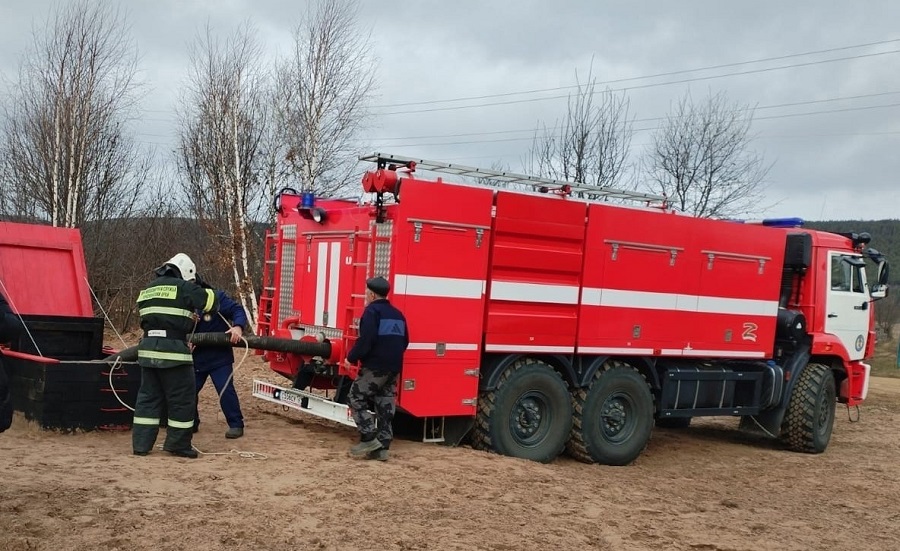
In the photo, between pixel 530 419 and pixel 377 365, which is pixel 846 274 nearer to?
pixel 530 419

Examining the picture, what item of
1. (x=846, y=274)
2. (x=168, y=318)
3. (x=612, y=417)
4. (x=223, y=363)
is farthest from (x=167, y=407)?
(x=846, y=274)

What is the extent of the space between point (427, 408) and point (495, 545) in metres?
2.46

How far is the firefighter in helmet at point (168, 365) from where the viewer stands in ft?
23.3

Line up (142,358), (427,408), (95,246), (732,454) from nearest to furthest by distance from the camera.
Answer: (142,358) → (427,408) → (732,454) → (95,246)

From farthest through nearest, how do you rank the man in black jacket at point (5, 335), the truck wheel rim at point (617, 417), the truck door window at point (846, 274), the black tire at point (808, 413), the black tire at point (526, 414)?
the truck door window at point (846, 274)
the black tire at point (808, 413)
the truck wheel rim at point (617, 417)
the black tire at point (526, 414)
the man in black jacket at point (5, 335)

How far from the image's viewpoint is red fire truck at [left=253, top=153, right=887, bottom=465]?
7773 millimetres

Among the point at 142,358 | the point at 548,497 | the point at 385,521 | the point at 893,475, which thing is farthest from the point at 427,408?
the point at 893,475

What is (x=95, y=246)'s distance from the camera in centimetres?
2123

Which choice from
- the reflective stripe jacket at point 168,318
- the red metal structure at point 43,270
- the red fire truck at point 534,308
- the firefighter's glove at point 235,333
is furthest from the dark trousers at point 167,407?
the red metal structure at point 43,270

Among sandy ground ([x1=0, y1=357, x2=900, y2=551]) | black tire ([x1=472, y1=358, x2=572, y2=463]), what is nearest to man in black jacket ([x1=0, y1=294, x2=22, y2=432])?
sandy ground ([x1=0, y1=357, x2=900, y2=551])

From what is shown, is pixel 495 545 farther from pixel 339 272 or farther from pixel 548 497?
pixel 339 272

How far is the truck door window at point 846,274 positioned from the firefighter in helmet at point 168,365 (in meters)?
8.66

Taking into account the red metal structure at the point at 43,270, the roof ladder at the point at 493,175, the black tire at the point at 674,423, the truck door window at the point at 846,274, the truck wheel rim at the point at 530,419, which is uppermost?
the roof ladder at the point at 493,175

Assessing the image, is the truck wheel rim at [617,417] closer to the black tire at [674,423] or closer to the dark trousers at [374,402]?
the dark trousers at [374,402]
